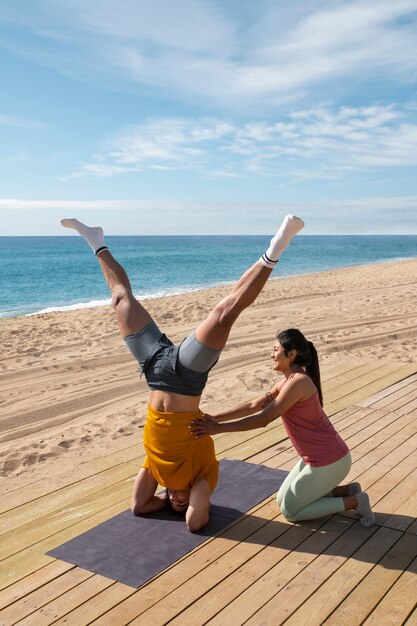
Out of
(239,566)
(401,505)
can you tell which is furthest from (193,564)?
(401,505)

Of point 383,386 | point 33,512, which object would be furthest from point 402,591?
point 383,386

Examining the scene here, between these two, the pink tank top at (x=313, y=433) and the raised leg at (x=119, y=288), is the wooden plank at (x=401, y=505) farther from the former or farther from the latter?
the raised leg at (x=119, y=288)

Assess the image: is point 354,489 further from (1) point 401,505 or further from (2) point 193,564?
(2) point 193,564

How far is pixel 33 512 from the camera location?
13.3 ft

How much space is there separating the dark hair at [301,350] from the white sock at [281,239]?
444 millimetres

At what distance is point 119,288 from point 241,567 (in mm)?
1799

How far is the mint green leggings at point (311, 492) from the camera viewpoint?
3645 mm

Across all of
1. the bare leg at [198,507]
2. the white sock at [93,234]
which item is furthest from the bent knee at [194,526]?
the white sock at [93,234]

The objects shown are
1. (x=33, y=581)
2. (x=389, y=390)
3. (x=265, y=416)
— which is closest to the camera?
(x=33, y=581)

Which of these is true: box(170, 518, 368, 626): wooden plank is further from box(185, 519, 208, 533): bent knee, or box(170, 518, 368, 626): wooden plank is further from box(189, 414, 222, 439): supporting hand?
box(189, 414, 222, 439): supporting hand

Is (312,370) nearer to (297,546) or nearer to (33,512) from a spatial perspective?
(297,546)

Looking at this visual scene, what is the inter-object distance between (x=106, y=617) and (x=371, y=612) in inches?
47.1

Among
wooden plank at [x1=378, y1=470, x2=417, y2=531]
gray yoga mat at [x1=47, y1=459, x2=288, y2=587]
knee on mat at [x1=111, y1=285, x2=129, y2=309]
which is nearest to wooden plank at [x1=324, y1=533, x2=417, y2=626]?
wooden plank at [x1=378, y1=470, x2=417, y2=531]

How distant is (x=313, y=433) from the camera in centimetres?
368
